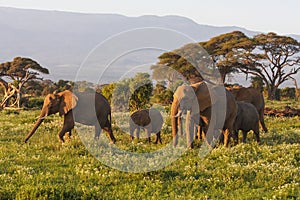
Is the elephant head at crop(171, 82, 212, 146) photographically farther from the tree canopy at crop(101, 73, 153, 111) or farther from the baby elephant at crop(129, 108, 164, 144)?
the tree canopy at crop(101, 73, 153, 111)

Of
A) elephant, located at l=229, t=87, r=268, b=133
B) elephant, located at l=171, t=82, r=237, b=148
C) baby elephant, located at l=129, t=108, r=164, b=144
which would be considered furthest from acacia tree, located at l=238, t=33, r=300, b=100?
elephant, located at l=171, t=82, r=237, b=148

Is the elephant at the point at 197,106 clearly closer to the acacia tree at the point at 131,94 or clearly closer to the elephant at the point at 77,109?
the elephant at the point at 77,109

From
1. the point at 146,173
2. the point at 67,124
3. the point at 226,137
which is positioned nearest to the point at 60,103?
the point at 67,124

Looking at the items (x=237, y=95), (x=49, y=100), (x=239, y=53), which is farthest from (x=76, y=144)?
(x=239, y=53)

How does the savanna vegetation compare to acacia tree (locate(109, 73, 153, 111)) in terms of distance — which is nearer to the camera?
the savanna vegetation

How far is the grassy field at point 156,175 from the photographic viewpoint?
877 centimetres

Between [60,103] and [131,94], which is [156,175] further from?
[131,94]

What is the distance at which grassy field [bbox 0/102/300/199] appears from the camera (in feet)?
28.8

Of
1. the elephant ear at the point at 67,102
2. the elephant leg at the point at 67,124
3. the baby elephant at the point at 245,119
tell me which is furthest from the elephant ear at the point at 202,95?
the elephant leg at the point at 67,124

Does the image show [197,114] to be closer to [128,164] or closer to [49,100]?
[128,164]

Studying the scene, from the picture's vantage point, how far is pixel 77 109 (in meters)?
15.3

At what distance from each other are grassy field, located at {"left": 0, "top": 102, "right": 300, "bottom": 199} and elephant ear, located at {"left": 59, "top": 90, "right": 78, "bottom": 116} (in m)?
1.40

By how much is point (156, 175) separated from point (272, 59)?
168 ft

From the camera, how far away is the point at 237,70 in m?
55.6
